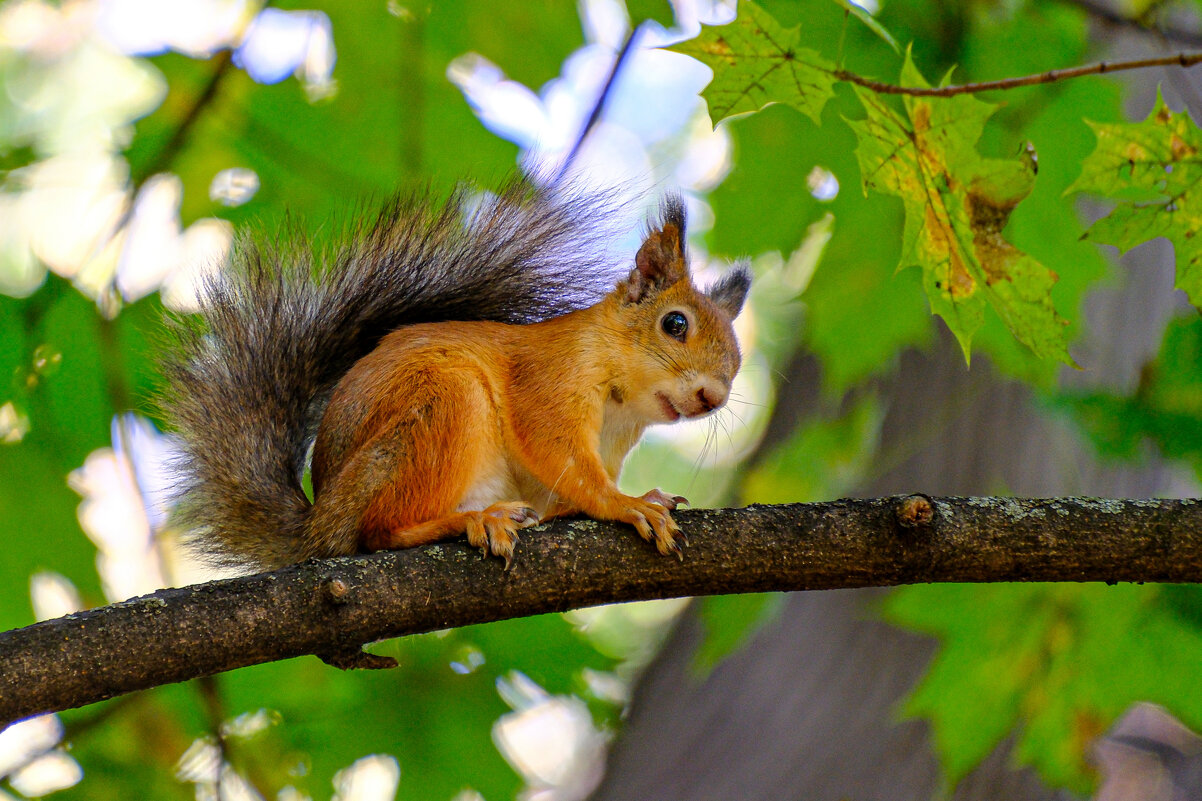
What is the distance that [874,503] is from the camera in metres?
1.47

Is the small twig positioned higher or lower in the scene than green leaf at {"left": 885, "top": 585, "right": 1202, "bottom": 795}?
higher

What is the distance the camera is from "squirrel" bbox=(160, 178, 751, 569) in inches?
69.7

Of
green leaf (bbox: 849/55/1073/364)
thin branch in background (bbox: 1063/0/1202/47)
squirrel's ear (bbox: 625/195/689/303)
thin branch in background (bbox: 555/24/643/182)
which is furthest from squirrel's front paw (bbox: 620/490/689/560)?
thin branch in background (bbox: 1063/0/1202/47)

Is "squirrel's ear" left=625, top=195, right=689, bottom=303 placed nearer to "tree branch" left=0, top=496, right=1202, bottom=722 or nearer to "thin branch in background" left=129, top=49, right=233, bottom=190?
"tree branch" left=0, top=496, right=1202, bottom=722

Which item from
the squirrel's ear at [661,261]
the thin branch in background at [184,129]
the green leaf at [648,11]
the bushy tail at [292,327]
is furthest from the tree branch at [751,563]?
the thin branch in background at [184,129]

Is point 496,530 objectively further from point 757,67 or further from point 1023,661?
point 1023,661

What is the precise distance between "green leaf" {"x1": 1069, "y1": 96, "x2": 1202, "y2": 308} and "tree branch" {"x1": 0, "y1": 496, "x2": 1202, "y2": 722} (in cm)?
37

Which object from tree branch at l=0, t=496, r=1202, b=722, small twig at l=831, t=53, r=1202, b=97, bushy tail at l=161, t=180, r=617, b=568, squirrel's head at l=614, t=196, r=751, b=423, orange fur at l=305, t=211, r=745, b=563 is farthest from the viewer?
squirrel's head at l=614, t=196, r=751, b=423

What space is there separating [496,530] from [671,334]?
801mm

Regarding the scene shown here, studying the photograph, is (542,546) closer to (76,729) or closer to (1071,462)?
(76,729)

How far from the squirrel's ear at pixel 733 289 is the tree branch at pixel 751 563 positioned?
3.44ft

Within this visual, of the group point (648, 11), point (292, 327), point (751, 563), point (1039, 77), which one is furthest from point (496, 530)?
point (648, 11)

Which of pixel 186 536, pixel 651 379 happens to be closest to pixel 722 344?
pixel 651 379

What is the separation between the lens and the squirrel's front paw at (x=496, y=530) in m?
1.46
